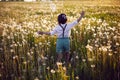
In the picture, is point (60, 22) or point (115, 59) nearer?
point (115, 59)

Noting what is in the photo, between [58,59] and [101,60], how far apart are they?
957 mm

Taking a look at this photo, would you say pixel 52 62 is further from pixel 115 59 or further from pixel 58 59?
pixel 115 59

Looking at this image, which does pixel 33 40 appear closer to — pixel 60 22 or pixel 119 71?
pixel 60 22

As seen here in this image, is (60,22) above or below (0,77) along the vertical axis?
above

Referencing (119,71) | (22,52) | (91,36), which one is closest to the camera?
(119,71)

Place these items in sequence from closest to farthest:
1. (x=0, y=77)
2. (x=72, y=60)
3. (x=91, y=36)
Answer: (x=0, y=77)
(x=72, y=60)
(x=91, y=36)

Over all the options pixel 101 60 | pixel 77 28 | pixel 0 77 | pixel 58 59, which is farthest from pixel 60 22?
pixel 77 28

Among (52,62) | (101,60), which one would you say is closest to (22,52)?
(52,62)

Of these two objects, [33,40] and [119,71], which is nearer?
[119,71]

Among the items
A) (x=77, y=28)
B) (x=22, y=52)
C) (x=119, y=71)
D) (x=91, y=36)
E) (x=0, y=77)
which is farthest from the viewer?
(x=77, y=28)

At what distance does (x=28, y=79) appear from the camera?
5523 millimetres

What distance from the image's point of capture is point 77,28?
8.60 metres

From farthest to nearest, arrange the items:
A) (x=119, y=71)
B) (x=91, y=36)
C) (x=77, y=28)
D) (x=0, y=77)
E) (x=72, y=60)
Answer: (x=77, y=28)
(x=91, y=36)
(x=72, y=60)
(x=0, y=77)
(x=119, y=71)

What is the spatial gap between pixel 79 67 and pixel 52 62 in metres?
0.76
